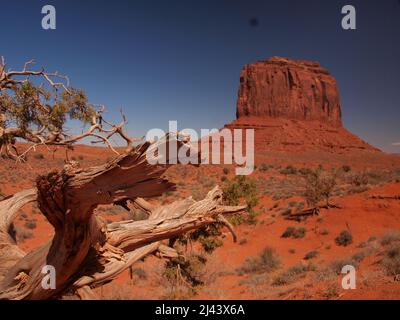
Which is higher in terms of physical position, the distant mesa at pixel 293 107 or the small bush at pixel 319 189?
the distant mesa at pixel 293 107

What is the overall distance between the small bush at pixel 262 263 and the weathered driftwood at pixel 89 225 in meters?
7.46

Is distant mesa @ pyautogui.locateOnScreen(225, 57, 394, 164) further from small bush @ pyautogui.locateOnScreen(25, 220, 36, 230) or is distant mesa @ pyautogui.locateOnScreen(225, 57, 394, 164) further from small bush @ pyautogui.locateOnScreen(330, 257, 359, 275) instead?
small bush @ pyautogui.locateOnScreen(330, 257, 359, 275)

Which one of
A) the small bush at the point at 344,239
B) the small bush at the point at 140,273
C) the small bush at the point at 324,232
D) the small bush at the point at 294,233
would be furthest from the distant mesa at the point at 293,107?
the small bush at the point at 140,273

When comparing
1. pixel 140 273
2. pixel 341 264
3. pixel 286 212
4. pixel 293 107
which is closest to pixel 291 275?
pixel 341 264

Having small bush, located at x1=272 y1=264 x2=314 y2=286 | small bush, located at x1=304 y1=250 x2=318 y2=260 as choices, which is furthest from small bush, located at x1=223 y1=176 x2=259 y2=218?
small bush, located at x1=304 y1=250 x2=318 y2=260

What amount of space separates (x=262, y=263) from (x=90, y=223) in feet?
33.2

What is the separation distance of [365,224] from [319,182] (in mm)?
3463

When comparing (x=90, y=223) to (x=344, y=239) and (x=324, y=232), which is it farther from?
(x=324, y=232)

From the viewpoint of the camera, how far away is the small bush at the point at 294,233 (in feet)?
51.1

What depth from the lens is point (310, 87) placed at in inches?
4168

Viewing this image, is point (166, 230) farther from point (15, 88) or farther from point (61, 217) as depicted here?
point (15, 88)

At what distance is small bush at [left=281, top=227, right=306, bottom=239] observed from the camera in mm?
15584

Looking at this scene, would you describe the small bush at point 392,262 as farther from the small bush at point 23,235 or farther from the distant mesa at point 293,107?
the distant mesa at point 293,107
